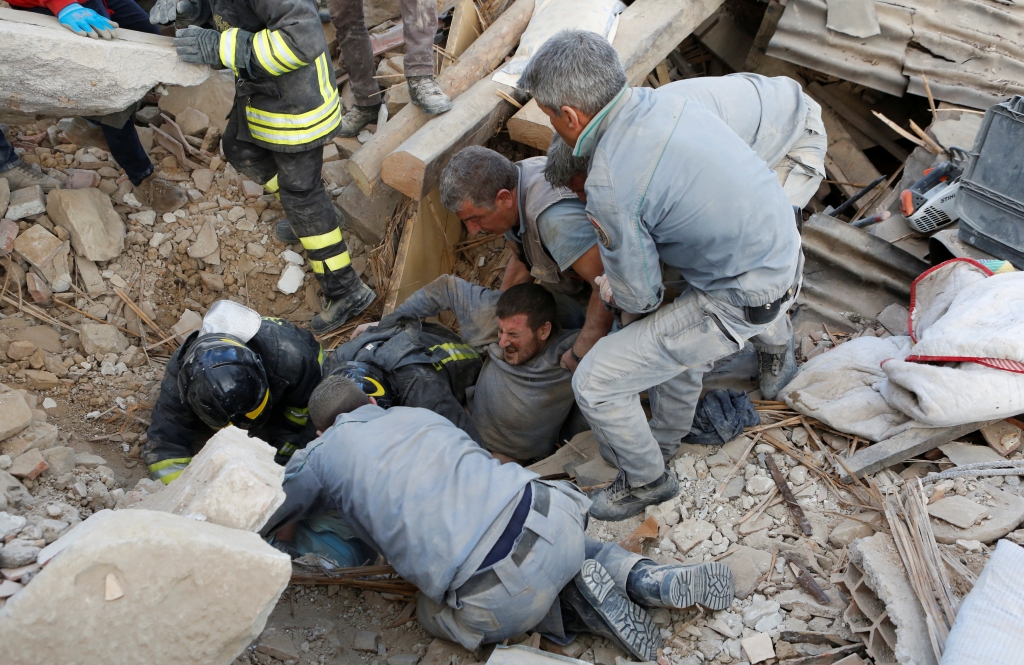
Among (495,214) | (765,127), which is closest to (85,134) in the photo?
(495,214)

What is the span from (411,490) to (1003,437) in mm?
2649

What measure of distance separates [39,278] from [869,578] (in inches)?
180

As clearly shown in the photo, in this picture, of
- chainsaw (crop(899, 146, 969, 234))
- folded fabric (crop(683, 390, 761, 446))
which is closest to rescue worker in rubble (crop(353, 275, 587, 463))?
folded fabric (crop(683, 390, 761, 446))

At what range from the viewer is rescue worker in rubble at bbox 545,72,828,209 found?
10.2ft

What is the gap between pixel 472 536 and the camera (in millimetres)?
2584

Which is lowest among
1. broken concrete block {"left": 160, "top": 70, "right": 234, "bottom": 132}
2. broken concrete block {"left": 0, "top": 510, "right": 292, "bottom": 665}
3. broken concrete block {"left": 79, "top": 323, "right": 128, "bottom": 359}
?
broken concrete block {"left": 79, "top": 323, "right": 128, "bottom": 359}

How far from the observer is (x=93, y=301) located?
4.46 metres

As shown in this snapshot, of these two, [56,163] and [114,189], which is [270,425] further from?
[56,163]

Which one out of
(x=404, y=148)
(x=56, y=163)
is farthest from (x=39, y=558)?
(x=56, y=163)

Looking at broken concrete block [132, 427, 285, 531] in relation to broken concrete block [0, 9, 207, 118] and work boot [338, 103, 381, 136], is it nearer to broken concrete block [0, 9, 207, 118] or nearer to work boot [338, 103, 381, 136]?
broken concrete block [0, 9, 207, 118]

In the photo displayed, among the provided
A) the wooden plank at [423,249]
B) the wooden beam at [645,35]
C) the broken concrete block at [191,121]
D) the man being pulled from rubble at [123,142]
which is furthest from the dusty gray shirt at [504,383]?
the broken concrete block at [191,121]

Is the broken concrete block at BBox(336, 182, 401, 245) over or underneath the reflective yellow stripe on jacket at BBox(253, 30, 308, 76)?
underneath

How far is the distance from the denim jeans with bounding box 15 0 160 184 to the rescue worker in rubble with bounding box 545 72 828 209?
3.01 meters

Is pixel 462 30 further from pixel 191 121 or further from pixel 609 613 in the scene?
pixel 609 613
